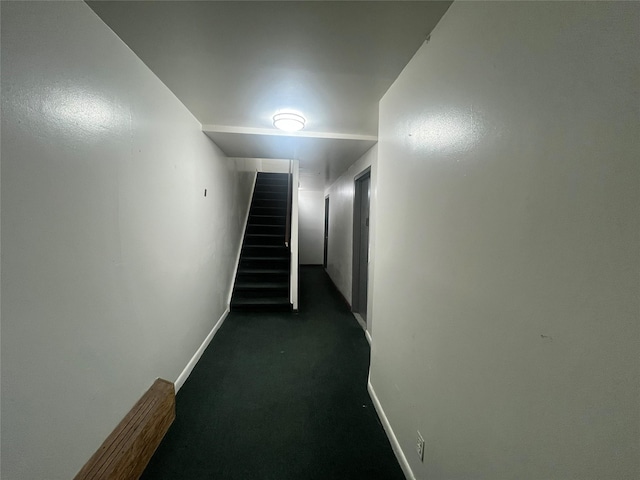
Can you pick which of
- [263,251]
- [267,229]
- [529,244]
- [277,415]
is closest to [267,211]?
[267,229]

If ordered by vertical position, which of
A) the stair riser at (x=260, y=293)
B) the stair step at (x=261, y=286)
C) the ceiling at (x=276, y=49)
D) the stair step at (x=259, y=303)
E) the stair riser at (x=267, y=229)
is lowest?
the stair step at (x=259, y=303)

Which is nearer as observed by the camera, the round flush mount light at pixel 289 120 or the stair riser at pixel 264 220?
the round flush mount light at pixel 289 120

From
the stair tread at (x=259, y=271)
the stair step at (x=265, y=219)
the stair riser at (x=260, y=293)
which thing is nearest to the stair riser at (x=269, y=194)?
the stair step at (x=265, y=219)

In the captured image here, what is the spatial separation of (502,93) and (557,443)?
925 mm

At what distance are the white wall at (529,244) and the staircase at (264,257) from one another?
2.76 metres

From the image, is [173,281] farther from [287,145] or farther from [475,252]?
[475,252]

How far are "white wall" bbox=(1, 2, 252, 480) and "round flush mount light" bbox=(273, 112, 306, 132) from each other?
766 mm

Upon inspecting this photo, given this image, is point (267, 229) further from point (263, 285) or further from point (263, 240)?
point (263, 285)

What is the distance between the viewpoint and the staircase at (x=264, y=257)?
3.59 m

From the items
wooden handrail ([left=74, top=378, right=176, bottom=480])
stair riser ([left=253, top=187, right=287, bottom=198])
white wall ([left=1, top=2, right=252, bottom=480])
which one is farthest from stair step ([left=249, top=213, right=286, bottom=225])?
wooden handrail ([left=74, top=378, right=176, bottom=480])

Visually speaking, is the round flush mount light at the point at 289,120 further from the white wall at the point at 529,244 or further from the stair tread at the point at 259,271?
the stair tread at the point at 259,271

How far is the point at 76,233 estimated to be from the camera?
97 cm

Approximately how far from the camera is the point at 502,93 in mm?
716

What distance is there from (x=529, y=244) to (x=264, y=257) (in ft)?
12.5
